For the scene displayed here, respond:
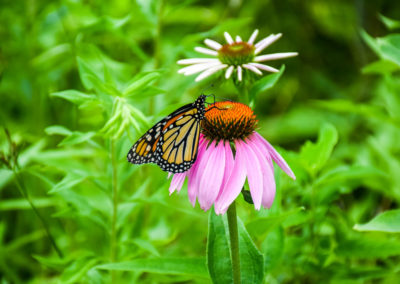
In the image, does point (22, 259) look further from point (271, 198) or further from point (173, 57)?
point (271, 198)

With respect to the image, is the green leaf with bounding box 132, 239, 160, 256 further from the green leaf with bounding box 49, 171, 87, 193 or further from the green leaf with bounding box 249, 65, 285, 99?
the green leaf with bounding box 249, 65, 285, 99

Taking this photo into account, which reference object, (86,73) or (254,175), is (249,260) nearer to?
(254,175)

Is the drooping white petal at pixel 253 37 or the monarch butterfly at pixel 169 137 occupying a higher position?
the drooping white petal at pixel 253 37

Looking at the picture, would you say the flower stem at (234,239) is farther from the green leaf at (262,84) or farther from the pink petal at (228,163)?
the green leaf at (262,84)

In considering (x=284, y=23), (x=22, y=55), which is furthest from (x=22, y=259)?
(x=284, y=23)

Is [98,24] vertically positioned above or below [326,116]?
above

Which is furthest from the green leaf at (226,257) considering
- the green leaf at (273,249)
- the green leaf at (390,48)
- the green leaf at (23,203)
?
the green leaf at (23,203)

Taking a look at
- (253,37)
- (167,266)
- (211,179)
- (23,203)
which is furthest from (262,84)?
(23,203)
